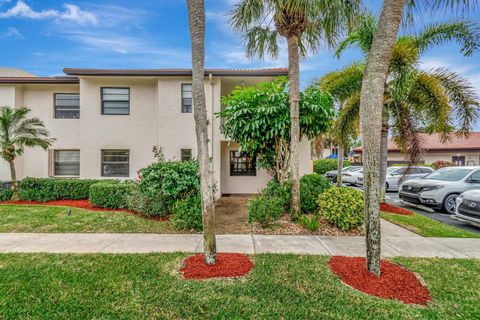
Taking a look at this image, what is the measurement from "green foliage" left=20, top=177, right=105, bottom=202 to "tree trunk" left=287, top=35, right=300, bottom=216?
28.9 feet

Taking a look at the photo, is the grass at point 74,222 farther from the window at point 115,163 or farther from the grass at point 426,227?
the grass at point 426,227

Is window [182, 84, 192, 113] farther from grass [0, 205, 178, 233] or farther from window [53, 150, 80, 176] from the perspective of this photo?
window [53, 150, 80, 176]

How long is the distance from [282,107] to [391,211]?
20.2 ft

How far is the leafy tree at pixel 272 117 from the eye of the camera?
294 inches

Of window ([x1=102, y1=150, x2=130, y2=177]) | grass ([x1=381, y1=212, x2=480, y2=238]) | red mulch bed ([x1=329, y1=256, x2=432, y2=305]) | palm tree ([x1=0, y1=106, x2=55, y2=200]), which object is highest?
palm tree ([x1=0, y1=106, x2=55, y2=200])

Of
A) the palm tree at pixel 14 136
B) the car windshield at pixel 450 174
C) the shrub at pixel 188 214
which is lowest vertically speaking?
the shrub at pixel 188 214

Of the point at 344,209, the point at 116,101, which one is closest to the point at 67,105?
the point at 116,101

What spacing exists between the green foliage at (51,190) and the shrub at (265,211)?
7.77 metres

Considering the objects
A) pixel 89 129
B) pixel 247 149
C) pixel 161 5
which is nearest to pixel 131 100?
pixel 89 129

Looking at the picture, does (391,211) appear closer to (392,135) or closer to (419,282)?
(392,135)

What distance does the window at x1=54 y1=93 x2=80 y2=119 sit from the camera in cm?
1201

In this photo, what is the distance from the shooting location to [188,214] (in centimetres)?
645

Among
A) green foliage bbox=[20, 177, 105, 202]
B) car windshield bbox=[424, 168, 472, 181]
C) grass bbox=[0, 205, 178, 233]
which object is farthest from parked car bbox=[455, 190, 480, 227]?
green foliage bbox=[20, 177, 105, 202]

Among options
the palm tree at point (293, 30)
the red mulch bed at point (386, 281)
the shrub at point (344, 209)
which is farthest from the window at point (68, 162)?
the red mulch bed at point (386, 281)
